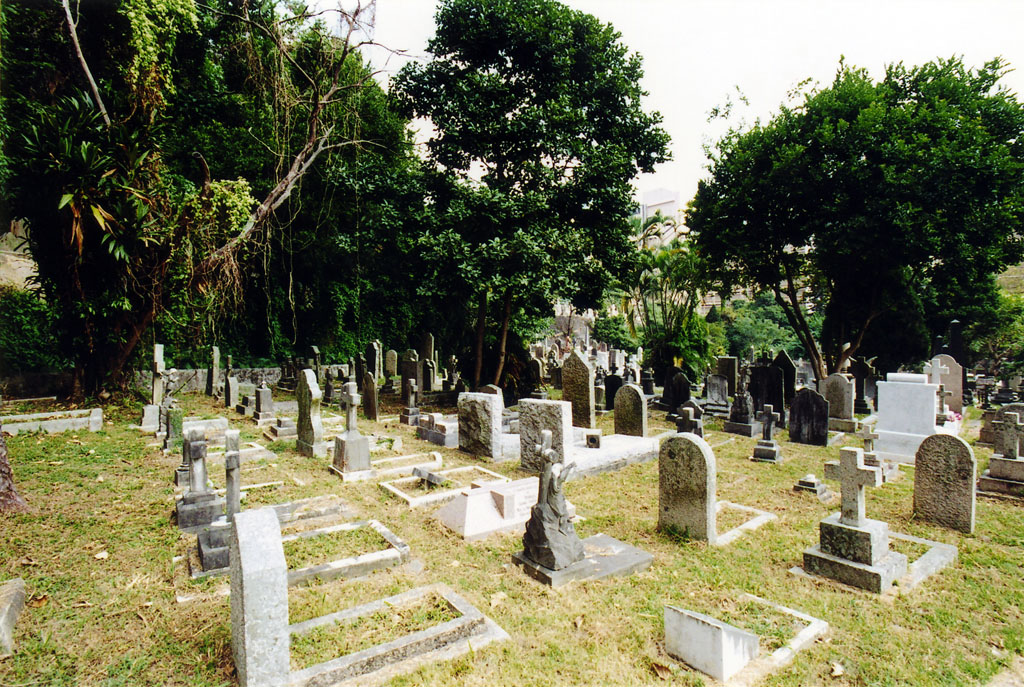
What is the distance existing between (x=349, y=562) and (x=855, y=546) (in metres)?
4.27

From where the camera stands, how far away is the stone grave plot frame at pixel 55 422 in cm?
940

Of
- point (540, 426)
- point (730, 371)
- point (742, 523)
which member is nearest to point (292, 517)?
point (540, 426)

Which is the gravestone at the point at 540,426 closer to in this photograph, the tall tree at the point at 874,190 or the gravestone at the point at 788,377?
the gravestone at the point at 788,377

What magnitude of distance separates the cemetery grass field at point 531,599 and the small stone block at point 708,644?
4.7 inches

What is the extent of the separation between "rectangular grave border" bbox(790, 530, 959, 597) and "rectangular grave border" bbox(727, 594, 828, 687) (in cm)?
83

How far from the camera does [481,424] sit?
862 cm

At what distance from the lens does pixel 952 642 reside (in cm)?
352

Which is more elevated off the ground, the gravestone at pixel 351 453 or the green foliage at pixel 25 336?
the green foliage at pixel 25 336

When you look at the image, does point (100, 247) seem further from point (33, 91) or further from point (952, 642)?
point (952, 642)

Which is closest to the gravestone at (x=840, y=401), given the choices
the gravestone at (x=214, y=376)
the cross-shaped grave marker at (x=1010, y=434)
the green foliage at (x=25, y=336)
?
the cross-shaped grave marker at (x=1010, y=434)

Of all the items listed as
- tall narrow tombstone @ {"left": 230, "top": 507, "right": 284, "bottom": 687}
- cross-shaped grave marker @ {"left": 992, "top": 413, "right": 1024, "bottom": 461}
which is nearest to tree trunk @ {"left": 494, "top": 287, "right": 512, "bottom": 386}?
cross-shaped grave marker @ {"left": 992, "top": 413, "right": 1024, "bottom": 461}

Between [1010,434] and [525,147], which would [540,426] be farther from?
[525,147]

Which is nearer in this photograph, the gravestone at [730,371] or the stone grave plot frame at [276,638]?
the stone grave plot frame at [276,638]

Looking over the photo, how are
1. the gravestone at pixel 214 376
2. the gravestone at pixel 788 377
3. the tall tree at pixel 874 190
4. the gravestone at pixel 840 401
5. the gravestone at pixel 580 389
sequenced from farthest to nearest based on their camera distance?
1. the gravestone at pixel 214 376
2. the gravestone at pixel 788 377
3. the tall tree at pixel 874 190
4. the gravestone at pixel 840 401
5. the gravestone at pixel 580 389
